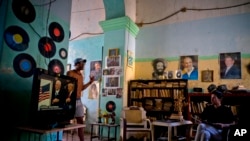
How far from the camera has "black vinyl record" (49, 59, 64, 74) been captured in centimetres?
308

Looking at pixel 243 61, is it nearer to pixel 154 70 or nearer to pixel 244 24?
pixel 244 24

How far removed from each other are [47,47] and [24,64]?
Answer: 0.49 meters

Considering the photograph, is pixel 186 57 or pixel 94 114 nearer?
pixel 186 57

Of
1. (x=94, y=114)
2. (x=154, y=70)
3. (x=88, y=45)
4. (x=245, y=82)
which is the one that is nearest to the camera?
(x=245, y=82)

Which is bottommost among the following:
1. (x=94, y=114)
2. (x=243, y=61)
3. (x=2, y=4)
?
(x=94, y=114)

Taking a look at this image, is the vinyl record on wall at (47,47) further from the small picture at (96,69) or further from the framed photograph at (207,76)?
the framed photograph at (207,76)

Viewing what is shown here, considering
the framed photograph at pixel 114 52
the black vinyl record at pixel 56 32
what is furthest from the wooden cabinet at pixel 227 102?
the black vinyl record at pixel 56 32

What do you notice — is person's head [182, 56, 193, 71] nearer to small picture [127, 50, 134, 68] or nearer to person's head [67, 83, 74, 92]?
small picture [127, 50, 134, 68]

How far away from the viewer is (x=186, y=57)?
523 centimetres

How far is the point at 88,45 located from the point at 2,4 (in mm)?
3957

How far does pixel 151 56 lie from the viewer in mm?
5648

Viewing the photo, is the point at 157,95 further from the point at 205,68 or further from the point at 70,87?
the point at 70,87

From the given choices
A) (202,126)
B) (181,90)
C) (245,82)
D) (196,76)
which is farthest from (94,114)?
(245,82)

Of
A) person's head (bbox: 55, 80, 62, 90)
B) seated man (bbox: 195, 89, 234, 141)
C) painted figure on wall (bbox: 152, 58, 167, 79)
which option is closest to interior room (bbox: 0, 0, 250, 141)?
painted figure on wall (bbox: 152, 58, 167, 79)
